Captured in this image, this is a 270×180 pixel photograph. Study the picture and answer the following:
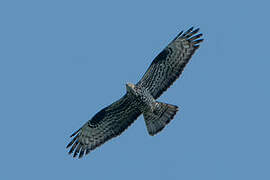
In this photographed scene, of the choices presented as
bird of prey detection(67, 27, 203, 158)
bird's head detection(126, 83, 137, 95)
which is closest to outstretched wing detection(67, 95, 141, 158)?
bird of prey detection(67, 27, 203, 158)

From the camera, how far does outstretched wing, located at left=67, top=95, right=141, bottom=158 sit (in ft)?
49.7

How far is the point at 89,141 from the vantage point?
15328mm

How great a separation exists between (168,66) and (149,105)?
3.87 feet

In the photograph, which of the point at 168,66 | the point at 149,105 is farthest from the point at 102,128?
the point at 168,66

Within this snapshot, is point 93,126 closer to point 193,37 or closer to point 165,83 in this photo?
point 165,83

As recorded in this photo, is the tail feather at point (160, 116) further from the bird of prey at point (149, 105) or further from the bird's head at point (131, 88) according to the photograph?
the bird's head at point (131, 88)

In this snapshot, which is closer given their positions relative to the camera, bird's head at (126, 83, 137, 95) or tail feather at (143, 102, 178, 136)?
bird's head at (126, 83, 137, 95)

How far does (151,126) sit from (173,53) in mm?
2050

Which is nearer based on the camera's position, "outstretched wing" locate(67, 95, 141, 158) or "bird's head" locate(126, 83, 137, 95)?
"bird's head" locate(126, 83, 137, 95)

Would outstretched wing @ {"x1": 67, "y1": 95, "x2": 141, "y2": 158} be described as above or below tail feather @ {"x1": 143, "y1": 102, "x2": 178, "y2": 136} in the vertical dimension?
above

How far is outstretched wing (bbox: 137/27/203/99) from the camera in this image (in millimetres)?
14852

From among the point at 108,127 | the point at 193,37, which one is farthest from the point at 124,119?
the point at 193,37

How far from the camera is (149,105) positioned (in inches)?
578

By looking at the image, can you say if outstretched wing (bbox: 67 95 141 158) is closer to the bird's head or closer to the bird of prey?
the bird of prey
